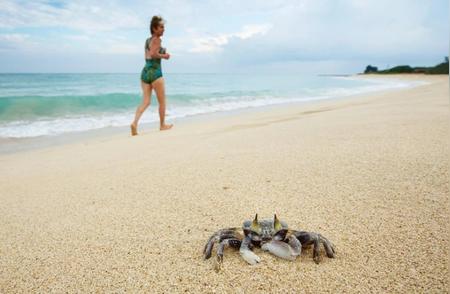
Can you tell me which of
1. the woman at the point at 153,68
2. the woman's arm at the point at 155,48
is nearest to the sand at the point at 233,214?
the woman at the point at 153,68

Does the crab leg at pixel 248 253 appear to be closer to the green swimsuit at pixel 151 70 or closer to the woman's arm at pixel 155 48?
the woman's arm at pixel 155 48

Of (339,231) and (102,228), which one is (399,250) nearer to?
(339,231)

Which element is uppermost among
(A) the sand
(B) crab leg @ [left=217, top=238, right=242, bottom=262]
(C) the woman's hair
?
(C) the woman's hair

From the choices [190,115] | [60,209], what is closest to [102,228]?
[60,209]

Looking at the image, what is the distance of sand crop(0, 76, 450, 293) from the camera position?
5.09 feet

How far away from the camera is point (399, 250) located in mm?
1675

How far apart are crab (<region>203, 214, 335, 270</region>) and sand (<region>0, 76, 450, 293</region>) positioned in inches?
1.6

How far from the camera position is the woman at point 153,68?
6.59 meters

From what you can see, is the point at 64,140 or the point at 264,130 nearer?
the point at 264,130

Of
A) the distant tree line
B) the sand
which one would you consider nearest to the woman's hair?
the sand

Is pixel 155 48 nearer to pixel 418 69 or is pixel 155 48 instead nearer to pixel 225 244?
pixel 225 244

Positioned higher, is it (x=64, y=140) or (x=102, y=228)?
(x=102, y=228)

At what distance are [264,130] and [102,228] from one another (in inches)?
144

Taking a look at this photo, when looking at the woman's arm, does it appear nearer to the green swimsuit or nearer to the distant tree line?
the green swimsuit
